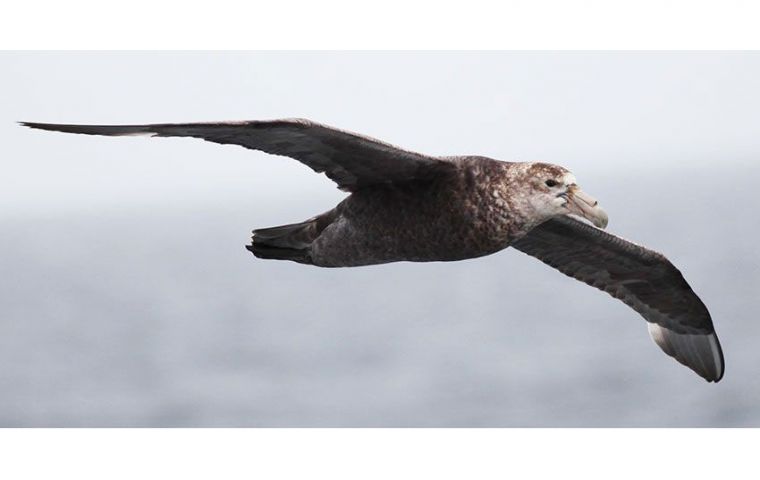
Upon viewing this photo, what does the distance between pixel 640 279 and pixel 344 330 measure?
1123cm

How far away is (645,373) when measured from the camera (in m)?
14.4

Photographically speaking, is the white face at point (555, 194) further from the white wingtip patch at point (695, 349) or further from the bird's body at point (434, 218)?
the white wingtip patch at point (695, 349)

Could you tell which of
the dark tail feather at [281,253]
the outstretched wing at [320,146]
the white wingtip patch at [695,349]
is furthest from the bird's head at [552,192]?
the white wingtip patch at [695,349]

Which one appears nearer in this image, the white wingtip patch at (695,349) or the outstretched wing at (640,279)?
the outstretched wing at (640,279)

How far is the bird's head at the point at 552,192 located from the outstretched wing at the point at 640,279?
0.87 metres

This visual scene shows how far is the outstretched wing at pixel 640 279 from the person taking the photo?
19.9 ft

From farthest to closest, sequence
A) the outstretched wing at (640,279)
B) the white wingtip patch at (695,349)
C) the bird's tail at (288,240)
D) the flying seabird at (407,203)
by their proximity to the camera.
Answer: the white wingtip patch at (695,349)
the outstretched wing at (640,279)
the bird's tail at (288,240)
the flying seabird at (407,203)

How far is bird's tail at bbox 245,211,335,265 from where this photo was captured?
5496 mm

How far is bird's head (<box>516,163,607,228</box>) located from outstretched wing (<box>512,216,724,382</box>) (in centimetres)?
87

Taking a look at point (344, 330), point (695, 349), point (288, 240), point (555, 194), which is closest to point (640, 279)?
point (695, 349)

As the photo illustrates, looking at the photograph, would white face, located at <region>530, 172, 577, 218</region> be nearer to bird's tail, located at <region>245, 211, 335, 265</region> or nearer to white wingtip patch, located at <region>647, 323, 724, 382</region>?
bird's tail, located at <region>245, 211, 335, 265</region>

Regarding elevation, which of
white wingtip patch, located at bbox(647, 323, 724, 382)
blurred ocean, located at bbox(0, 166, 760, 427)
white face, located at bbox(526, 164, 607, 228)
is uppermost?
blurred ocean, located at bbox(0, 166, 760, 427)

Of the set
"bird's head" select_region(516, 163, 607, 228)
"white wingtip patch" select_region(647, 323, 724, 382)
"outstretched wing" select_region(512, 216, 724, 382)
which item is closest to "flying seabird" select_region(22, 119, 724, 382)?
"bird's head" select_region(516, 163, 607, 228)

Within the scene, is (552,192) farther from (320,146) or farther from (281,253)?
(281,253)
